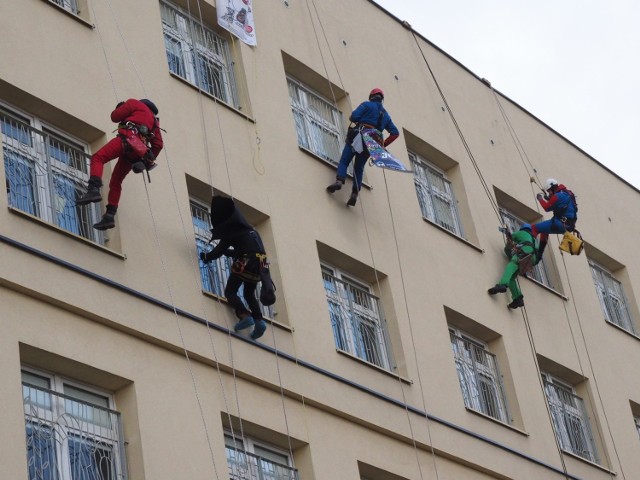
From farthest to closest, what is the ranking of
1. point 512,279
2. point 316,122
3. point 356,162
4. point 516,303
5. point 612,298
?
1. point 612,298
2. point 512,279
3. point 516,303
4. point 316,122
5. point 356,162

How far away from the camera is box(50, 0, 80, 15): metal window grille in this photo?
1794 centimetres

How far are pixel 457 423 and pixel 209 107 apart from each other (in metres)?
5.29

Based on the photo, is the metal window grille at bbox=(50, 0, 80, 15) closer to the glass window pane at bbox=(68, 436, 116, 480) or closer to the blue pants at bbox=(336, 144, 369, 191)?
the blue pants at bbox=(336, 144, 369, 191)

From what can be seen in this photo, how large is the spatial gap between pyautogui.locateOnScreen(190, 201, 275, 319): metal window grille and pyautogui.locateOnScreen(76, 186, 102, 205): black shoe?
2.03 meters

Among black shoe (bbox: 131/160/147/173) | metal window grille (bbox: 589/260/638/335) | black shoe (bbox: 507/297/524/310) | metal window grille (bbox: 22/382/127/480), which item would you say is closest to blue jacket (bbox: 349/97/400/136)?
black shoe (bbox: 507/297/524/310)

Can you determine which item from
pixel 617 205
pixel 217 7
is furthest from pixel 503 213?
pixel 217 7

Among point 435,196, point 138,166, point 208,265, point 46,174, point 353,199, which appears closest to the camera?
point 138,166

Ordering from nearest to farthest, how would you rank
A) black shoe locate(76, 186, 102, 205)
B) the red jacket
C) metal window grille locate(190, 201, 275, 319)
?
black shoe locate(76, 186, 102, 205) → the red jacket → metal window grille locate(190, 201, 275, 319)

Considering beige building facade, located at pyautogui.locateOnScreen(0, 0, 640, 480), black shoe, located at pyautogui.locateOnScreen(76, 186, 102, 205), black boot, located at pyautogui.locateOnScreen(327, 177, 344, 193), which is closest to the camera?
beige building facade, located at pyautogui.locateOnScreen(0, 0, 640, 480)

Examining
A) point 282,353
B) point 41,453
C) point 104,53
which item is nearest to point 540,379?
point 282,353

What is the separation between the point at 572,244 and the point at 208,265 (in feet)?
28.5

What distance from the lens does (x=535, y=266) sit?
24766 mm

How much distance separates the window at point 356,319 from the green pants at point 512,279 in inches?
123

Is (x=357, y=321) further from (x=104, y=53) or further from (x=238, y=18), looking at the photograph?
(x=104, y=53)
